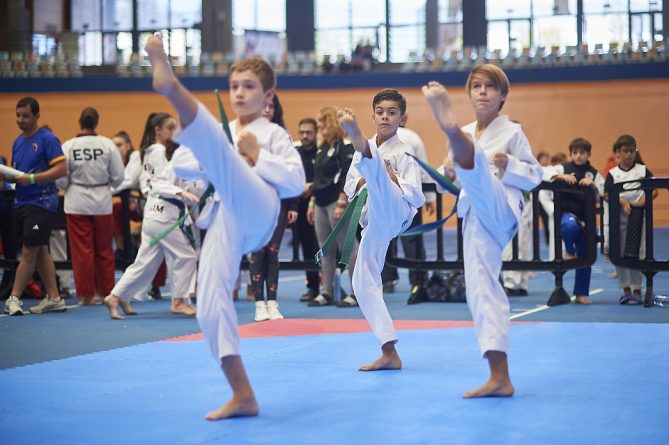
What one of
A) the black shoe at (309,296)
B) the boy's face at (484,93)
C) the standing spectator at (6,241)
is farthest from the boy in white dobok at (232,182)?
the standing spectator at (6,241)

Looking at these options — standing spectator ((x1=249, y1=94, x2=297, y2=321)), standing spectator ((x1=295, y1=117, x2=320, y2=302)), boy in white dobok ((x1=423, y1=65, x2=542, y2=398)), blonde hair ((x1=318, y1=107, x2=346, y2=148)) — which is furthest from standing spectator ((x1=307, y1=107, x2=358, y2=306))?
boy in white dobok ((x1=423, y1=65, x2=542, y2=398))

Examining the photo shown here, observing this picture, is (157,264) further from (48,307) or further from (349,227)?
(349,227)

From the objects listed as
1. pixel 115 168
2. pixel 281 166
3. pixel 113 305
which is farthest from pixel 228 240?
pixel 115 168

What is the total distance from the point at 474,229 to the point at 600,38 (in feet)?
65.6

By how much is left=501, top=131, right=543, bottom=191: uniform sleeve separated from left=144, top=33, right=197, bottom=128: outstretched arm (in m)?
1.60

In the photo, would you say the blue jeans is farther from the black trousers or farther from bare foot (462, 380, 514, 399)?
bare foot (462, 380, 514, 399)

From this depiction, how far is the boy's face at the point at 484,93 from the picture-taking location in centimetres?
452

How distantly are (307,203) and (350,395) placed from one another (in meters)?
5.69

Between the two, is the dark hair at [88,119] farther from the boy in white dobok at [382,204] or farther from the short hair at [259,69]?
the short hair at [259,69]

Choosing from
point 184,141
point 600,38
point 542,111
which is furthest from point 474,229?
point 600,38

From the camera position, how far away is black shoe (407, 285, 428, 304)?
8930 mm

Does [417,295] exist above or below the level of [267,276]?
below

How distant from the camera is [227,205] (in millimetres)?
3861

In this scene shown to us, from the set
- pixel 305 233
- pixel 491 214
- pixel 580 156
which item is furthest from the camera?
pixel 305 233
